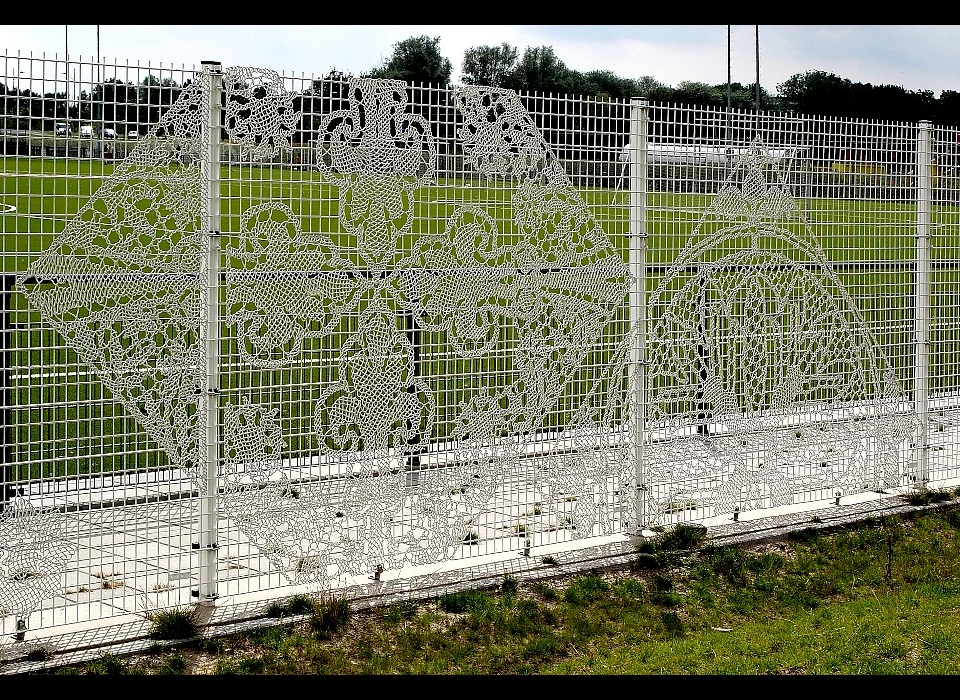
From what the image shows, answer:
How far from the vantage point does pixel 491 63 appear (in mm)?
32844

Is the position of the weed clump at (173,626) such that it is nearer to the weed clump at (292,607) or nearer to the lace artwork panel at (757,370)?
the weed clump at (292,607)

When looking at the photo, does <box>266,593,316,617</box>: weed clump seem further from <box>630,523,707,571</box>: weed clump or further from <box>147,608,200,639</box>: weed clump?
<box>630,523,707,571</box>: weed clump

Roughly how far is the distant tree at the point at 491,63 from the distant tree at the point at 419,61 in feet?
5.23

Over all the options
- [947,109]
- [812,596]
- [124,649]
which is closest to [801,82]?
[947,109]

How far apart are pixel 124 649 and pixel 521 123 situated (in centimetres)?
325

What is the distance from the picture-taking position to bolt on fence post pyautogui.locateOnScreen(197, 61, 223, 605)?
17.2 feet

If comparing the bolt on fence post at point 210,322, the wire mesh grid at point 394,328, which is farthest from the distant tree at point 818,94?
the bolt on fence post at point 210,322

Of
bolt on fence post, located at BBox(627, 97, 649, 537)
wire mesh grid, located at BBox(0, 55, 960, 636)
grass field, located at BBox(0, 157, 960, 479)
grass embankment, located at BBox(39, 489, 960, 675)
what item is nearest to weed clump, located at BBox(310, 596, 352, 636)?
grass embankment, located at BBox(39, 489, 960, 675)

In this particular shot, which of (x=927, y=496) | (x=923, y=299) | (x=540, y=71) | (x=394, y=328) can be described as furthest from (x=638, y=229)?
(x=540, y=71)

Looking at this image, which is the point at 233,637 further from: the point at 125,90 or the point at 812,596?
the point at 812,596

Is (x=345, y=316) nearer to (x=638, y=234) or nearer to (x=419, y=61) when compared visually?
(x=638, y=234)

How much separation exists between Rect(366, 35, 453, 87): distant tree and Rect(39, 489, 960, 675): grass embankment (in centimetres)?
2470

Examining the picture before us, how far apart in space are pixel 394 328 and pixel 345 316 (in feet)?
0.84
